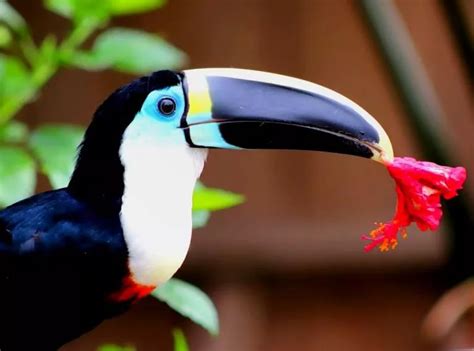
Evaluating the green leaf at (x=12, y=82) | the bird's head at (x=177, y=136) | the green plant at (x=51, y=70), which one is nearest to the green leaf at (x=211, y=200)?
the green plant at (x=51, y=70)

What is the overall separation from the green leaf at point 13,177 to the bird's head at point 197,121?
0.23 meters

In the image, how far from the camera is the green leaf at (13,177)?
1510 millimetres

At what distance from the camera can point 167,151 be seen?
1279 mm

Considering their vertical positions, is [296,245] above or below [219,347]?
above

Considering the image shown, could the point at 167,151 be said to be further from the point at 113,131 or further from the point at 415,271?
the point at 415,271

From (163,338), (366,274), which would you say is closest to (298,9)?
(366,274)

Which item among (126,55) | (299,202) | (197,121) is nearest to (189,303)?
(197,121)

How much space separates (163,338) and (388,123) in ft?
2.95

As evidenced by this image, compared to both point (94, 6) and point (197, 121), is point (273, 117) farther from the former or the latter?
point (94, 6)

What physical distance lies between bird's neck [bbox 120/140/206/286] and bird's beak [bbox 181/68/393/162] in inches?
1.3

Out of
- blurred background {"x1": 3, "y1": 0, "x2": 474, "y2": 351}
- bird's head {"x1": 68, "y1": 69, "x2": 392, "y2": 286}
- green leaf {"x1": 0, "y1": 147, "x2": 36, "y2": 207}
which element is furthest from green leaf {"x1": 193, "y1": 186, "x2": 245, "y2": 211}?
blurred background {"x1": 3, "y1": 0, "x2": 474, "y2": 351}

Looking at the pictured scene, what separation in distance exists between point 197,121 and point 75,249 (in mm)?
185

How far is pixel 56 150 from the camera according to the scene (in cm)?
152

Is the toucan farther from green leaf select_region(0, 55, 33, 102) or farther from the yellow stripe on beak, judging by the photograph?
green leaf select_region(0, 55, 33, 102)
